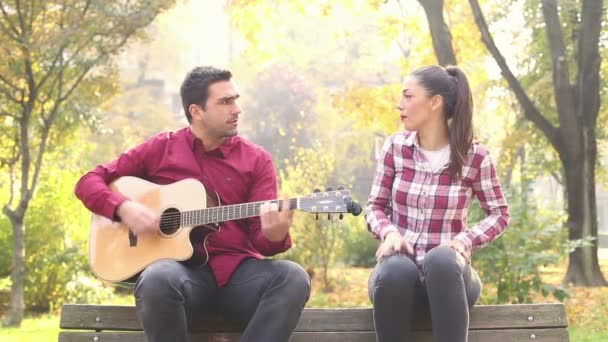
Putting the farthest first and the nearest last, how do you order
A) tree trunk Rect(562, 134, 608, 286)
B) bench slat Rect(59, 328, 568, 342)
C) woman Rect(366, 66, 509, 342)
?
tree trunk Rect(562, 134, 608, 286) < bench slat Rect(59, 328, 568, 342) < woman Rect(366, 66, 509, 342)

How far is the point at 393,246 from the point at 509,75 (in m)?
7.81

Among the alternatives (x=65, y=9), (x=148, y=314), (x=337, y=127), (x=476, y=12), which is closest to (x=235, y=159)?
(x=148, y=314)

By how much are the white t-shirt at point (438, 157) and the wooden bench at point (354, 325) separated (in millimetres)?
582

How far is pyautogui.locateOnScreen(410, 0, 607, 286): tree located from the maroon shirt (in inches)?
284

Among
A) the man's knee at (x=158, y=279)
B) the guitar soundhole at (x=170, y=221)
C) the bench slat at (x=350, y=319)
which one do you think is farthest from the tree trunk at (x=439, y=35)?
the man's knee at (x=158, y=279)

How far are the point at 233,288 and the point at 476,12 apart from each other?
767 cm

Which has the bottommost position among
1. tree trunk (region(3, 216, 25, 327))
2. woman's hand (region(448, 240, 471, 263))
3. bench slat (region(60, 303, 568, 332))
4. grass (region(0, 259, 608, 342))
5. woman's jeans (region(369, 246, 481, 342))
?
grass (region(0, 259, 608, 342))

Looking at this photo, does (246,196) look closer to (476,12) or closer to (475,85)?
(476,12)

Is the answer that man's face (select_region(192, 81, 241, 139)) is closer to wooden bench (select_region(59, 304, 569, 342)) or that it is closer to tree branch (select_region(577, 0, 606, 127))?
wooden bench (select_region(59, 304, 569, 342))

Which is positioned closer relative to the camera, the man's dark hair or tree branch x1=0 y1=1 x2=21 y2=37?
the man's dark hair

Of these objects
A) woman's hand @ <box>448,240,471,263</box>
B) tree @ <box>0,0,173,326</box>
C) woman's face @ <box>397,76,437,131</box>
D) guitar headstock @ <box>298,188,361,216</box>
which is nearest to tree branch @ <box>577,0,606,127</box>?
tree @ <box>0,0,173,326</box>

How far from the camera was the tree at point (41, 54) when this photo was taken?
25.8 feet

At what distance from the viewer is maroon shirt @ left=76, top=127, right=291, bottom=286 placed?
123 inches

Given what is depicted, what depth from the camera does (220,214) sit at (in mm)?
3012
